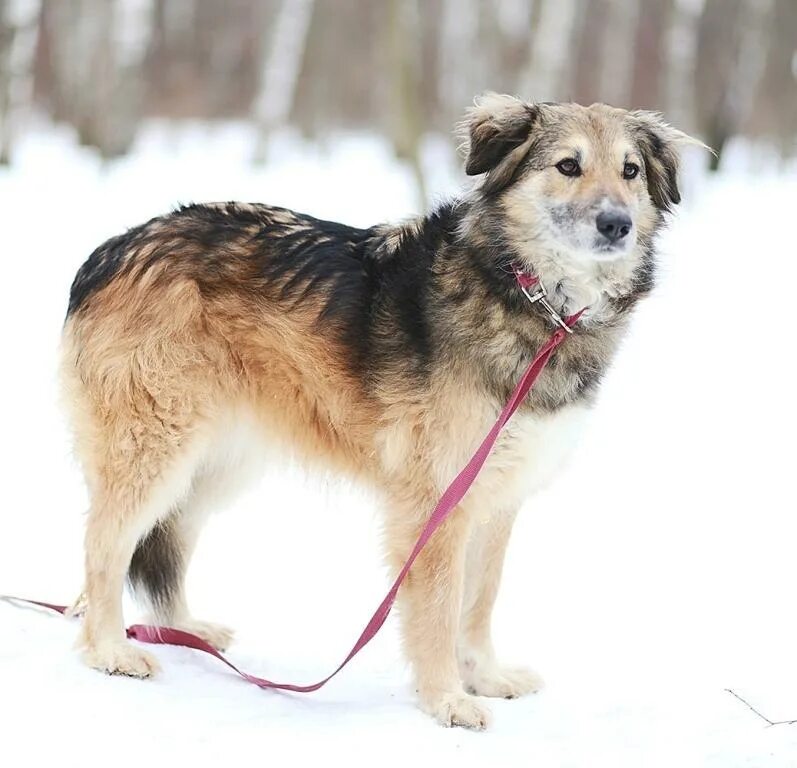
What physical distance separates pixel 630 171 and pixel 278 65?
15101 mm

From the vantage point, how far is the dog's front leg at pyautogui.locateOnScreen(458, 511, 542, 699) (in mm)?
3797

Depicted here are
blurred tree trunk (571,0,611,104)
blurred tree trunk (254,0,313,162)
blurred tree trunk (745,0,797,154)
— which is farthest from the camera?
blurred tree trunk (571,0,611,104)

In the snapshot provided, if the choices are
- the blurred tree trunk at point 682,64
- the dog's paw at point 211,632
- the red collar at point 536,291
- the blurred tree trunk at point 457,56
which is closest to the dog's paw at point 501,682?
the dog's paw at point 211,632

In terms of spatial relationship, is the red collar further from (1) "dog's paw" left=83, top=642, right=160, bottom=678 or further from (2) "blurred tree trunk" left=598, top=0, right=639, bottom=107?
(2) "blurred tree trunk" left=598, top=0, right=639, bottom=107

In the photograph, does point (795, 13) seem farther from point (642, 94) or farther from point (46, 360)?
point (46, 360)

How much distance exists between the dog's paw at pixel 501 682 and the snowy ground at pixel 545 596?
69 mm

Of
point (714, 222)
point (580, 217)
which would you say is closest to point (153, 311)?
point (580, 217)

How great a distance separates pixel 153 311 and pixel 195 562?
168cm

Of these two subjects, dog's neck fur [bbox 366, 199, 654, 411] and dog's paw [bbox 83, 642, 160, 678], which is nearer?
dog's neck fur [bbox 366, 199, 654, 411]

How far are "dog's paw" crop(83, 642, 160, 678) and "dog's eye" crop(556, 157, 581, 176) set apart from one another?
6.76ft

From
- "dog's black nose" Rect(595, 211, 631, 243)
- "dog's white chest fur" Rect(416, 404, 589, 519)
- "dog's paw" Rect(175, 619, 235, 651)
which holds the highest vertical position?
"dog's black nose" Rect(595, 211, 631, 243)

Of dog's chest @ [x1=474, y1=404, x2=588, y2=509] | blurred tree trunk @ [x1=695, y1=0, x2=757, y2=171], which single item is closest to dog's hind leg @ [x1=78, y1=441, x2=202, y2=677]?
dog's chest @ [x1=474, y1=404, x2=588, y2=509]

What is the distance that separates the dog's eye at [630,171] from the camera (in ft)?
11.3

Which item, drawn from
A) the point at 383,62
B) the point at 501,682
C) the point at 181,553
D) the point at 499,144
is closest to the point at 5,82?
the point at 383,62
